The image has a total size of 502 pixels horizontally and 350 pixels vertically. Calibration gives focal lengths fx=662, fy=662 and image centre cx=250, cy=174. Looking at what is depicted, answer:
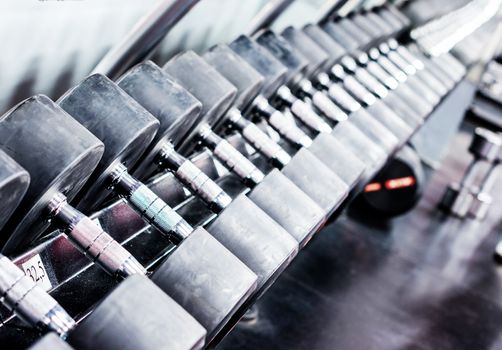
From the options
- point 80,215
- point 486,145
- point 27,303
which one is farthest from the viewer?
point 486,145

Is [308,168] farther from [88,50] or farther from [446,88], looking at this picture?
[446,88]

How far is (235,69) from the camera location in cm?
114

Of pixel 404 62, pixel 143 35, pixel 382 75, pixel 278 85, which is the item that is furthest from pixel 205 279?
pixel 404 62

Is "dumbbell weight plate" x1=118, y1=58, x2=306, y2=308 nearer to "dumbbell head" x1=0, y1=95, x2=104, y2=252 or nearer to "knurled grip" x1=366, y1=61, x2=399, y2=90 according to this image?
"dumbbell head" x1=0, y1=95, x2=104, y2=252

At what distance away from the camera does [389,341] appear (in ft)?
4.99

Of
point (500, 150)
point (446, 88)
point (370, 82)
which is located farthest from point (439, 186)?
point (370, 82)

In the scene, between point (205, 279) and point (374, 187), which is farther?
point (374, 187)

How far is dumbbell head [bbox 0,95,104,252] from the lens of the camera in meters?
0.67

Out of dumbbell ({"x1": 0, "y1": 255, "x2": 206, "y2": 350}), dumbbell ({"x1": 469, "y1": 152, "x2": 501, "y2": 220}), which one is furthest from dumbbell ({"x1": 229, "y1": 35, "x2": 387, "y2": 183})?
dumbbell ({"x1": 469, "y1": 152, "x2": 501, "y2": 220})

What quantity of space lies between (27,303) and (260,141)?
1.98 feet

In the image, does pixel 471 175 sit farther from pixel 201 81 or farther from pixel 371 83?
pixel 201 81

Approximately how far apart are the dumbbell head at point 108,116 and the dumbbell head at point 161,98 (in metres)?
0.07

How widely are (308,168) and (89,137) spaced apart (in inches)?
17.6

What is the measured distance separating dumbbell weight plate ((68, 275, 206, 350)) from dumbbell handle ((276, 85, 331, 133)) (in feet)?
2.58
